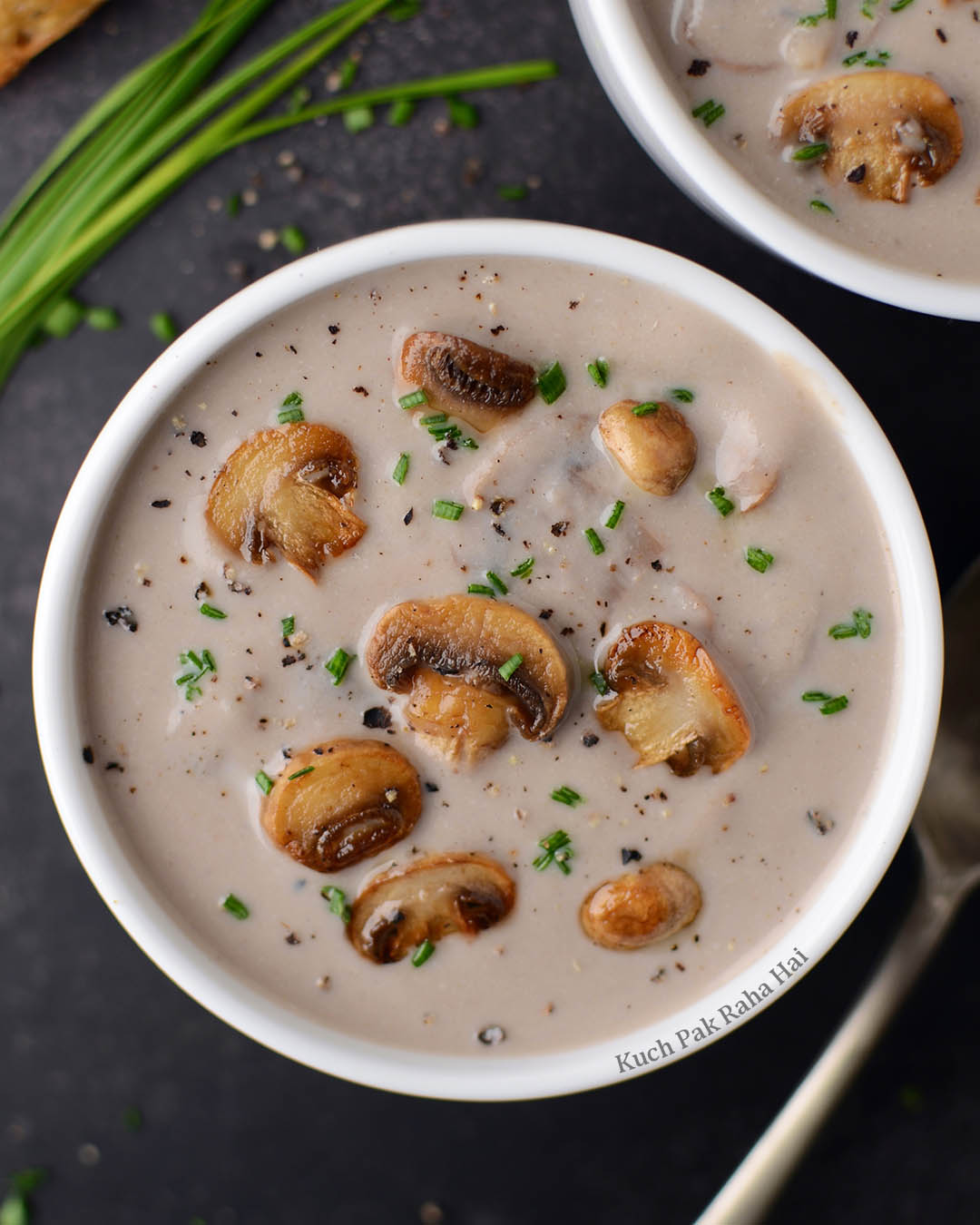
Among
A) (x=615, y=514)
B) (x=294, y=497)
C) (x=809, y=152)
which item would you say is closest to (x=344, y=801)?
(x=294, y=497)

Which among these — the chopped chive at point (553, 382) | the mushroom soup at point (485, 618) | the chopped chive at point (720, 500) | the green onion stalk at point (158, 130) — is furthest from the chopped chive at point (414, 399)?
the green onion stalk at point (158, 130)

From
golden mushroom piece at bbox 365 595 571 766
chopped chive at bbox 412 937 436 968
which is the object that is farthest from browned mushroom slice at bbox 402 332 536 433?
chopped chive at bbox 412 937 436 968

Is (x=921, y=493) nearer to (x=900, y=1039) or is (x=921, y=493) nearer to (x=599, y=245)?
(x=599, y=245)

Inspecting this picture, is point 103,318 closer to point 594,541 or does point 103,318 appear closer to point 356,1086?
point 594,541

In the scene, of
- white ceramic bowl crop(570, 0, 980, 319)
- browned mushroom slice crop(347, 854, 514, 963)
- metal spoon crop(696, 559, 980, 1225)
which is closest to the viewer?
white ceramic bowl crop(570, 0, 980, 319)

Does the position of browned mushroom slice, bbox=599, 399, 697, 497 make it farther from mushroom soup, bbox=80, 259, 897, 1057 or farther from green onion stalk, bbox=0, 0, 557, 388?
green onion stalk, bbox=0, 0, 557, 388

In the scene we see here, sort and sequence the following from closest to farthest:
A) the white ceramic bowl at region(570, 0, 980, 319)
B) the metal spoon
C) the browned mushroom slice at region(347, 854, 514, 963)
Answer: the white ceramic bowl at region(570, 0, 980, 319) → the browned mushroom slice at region(347, 854, 514, 963) → the metal spoon

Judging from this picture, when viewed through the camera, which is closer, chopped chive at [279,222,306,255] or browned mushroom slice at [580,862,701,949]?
browned mushroom slice at [580,862,701,949]

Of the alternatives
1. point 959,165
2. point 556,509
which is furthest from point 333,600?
point 959,165
